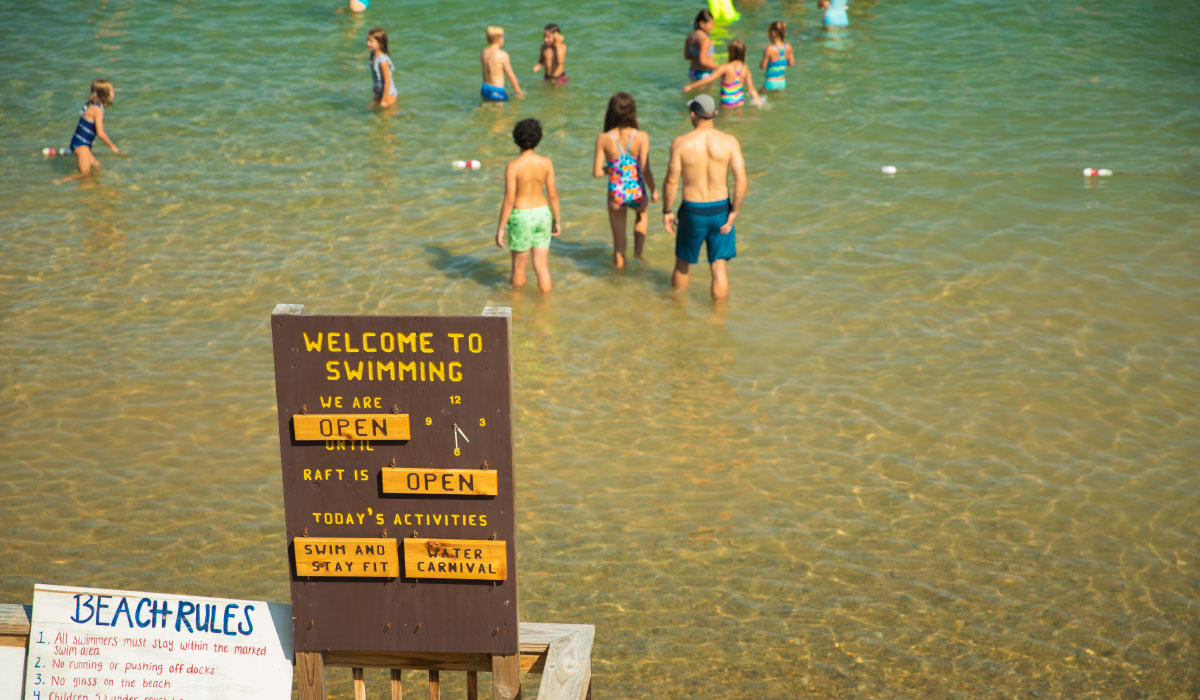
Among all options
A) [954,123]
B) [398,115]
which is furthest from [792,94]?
[398,115]

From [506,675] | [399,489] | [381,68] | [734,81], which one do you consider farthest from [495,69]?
[506,675]

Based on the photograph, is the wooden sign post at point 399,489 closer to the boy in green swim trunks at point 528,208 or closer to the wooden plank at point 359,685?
the wooden plank at point 359,685

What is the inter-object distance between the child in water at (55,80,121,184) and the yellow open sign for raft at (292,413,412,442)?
10.4 m

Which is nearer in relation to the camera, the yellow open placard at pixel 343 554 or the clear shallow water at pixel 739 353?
the yellow open placard at pixel 343 554

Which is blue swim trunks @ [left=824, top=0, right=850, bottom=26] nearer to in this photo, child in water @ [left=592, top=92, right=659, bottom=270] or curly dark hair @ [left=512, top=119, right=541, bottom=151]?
child in water @ [left=592, top=92, right=659, bottom=270]

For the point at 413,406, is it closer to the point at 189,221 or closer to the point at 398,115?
the point at 189,221

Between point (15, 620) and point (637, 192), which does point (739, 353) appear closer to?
point (637, 192)

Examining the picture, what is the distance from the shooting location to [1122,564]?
6.11m

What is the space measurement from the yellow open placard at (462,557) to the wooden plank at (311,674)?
0.49 metres

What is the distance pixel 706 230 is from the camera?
30.3 ft

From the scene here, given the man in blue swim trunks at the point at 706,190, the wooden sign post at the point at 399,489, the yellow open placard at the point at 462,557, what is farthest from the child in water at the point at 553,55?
the yellow open placard at the point at 462,557

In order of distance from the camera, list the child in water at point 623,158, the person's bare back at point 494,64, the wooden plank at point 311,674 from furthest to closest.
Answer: the person's bare back at point 494,64 → the child in water at point 623,158 → the wooden plank at point 311,674

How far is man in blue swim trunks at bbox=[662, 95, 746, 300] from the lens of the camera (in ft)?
29.3

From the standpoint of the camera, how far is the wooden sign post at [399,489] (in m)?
3.49
